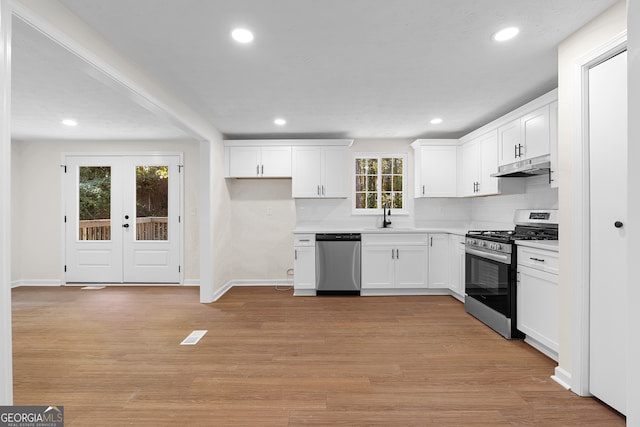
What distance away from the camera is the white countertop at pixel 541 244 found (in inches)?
104

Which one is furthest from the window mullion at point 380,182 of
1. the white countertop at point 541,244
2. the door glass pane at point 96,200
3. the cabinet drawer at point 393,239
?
the door glass pane at point 96,200

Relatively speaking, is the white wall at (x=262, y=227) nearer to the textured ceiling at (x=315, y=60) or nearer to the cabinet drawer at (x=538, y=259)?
the textured ceiling at (x=315, y=60)

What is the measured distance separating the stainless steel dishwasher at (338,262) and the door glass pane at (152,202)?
8.86ft

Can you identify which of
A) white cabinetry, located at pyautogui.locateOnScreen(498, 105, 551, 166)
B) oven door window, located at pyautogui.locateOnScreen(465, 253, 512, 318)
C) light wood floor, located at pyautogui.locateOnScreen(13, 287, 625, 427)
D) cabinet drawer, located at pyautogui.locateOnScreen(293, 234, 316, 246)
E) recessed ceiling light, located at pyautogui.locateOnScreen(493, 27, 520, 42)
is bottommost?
light wood floor, located at pyautogui.locateOnScreen(13, 287, 625, 427)

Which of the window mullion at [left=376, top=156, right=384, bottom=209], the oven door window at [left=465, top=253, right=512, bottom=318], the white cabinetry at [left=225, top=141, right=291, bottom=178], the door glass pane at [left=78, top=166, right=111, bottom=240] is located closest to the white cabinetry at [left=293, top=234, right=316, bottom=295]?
the white cabinetry at [left=225, top=141, right=291, bottom=178]

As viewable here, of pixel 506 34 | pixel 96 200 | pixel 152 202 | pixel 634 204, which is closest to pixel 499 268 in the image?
pixel 506 34

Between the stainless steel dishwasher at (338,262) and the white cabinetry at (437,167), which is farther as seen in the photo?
the white cabinetry at (437,167)

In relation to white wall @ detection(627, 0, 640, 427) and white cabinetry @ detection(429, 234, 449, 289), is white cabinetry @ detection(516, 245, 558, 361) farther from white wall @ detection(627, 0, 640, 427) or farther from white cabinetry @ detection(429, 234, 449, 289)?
white wall @ detection(627, 0, 640, 427)

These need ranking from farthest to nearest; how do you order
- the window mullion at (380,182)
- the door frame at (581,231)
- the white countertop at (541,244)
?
1. the window mullion at (380,182)
2. the white countertop at (541,244)
3. the door frame at (581,231)

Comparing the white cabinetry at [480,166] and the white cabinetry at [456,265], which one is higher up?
the white cabinetry at [480,166]

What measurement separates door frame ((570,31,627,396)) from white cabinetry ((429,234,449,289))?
2541 millimetres

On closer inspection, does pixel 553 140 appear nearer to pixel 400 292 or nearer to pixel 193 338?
pixel 400 292

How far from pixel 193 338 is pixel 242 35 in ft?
8.79

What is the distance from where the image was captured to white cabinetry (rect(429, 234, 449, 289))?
4.78 meters
